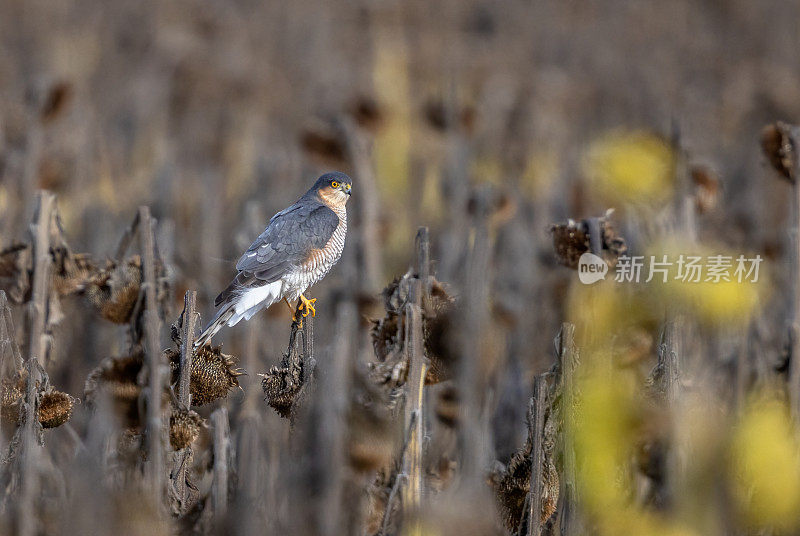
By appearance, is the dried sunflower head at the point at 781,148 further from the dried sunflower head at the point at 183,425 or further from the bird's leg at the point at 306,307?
the dried sunflower head at the point at 183,425

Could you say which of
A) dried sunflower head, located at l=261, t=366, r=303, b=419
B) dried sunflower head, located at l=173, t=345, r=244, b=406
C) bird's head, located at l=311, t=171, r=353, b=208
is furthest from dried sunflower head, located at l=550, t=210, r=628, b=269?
dried sunflower head, located at l=173, t=345, r=244, b=406

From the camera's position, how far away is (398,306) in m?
3.05

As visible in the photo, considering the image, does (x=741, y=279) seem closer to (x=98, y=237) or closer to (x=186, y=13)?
(x=98, y=237)

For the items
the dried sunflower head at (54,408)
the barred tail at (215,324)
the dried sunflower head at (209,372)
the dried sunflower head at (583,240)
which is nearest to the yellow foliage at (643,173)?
the dried sunflower head at (583,240)

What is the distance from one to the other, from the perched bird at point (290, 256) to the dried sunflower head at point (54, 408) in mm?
489

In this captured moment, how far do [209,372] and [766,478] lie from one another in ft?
6.95

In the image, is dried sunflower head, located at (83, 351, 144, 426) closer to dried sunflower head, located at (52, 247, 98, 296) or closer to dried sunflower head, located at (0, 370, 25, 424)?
dried sunflower head, located at (0, 370, 25, 424)

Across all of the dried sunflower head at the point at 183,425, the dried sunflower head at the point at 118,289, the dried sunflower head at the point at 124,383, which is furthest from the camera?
the dried sunflower head at the point at 118,289

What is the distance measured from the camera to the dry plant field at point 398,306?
2.96 m

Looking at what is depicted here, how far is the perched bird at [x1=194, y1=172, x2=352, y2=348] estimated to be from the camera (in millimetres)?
3162

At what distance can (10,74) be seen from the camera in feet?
30.1

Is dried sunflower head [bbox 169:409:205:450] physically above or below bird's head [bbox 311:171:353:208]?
below

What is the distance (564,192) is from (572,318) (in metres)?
3.33

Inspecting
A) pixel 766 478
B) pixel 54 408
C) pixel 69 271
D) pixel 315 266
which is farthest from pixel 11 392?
pixel 766 478
